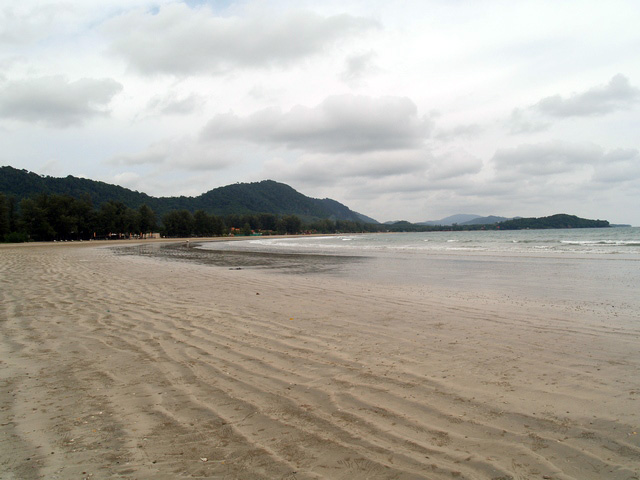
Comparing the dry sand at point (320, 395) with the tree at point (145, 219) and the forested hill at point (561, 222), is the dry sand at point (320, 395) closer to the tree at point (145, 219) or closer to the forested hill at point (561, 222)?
the tree at point (145, 219)

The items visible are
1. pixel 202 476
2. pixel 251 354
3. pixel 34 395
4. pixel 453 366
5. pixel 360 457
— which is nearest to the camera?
pixel 202 476

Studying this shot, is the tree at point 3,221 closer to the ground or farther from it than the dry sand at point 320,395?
farther from it

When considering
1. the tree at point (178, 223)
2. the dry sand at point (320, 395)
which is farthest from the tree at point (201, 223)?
the dry sand at point (320, 395)

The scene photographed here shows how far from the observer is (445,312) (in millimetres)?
8586

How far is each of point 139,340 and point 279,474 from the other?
177 inches

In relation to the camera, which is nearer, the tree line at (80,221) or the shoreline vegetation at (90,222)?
the tree line at (80,221)

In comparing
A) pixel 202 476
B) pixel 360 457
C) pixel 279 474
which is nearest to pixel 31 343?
pixel 202 476

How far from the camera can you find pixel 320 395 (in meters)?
4.14

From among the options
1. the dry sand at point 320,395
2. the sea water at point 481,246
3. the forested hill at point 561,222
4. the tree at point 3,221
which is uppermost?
the forested hill at point 561,222

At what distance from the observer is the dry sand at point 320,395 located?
2949 millimetres

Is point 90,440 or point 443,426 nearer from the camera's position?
point 90,440

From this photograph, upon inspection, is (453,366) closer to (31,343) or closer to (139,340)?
(139,340)

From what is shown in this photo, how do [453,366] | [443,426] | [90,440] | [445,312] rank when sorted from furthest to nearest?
1. [445,312]
2. [453,366]
3. [443,426]
4. [90,440]

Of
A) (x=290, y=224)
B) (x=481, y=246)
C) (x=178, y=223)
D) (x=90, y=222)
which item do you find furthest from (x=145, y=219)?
(x=481, y=246)
